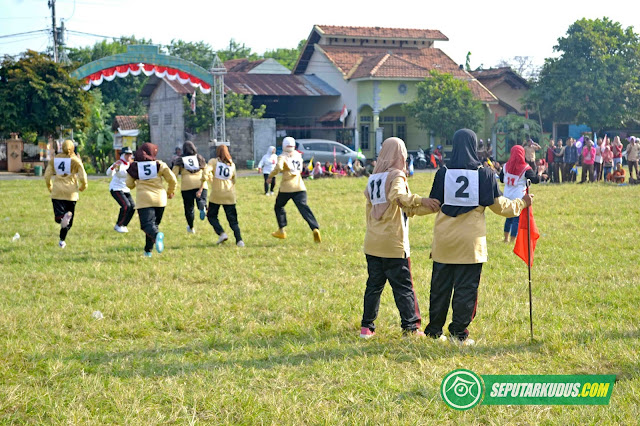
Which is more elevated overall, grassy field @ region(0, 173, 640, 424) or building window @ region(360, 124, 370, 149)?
building window @ region(360, 124, 370, 149)

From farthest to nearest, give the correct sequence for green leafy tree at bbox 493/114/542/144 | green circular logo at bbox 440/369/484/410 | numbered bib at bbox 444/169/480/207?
green leafy tree at bbox 493/114/542/144 → numbered bib at bbox 444/169/480/207 → green circular logo at bbox 440/369/484/410

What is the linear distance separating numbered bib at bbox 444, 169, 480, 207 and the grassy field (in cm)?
121

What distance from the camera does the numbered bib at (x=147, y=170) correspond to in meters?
10.7

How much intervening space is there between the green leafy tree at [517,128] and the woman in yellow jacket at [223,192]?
32.8m

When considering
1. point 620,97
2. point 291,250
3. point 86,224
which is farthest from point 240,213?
point 620,97

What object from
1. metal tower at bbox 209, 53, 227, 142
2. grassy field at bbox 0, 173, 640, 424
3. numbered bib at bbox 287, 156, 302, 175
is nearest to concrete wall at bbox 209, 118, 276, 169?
metal tower at bbox 209, 53, 227, 142

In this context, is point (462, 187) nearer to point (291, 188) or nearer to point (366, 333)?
point (366, 333)

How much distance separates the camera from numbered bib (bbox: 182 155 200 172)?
42.2 feet

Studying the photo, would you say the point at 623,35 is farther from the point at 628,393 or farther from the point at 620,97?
the point at 628,393

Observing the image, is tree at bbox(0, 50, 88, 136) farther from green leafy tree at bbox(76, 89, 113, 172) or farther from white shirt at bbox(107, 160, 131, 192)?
white shirt at bbox(107, 160, 131, 192)

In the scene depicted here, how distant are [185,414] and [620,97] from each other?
4323 cm

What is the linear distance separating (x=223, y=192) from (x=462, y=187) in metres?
6.44

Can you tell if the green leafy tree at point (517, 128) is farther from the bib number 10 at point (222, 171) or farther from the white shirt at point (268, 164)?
the bib number 10 at point (222, 171)

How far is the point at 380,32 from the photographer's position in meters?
47.6
